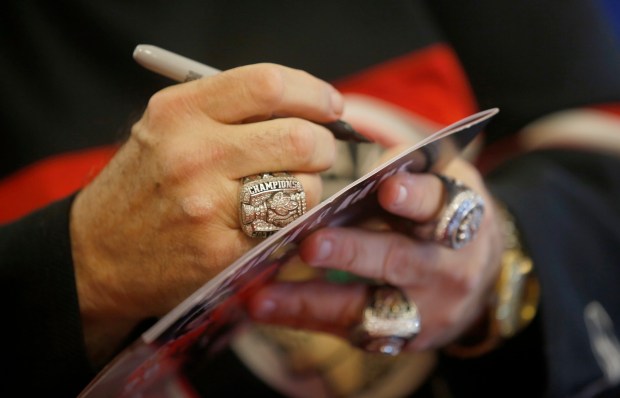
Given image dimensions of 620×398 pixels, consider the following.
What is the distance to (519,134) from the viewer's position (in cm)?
84

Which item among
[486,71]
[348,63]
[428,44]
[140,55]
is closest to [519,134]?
[486,71]

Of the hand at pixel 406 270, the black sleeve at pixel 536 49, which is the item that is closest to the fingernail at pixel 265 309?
the hand at pixel 406 270

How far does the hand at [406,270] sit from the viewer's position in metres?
0.40

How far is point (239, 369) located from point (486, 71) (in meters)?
0.53

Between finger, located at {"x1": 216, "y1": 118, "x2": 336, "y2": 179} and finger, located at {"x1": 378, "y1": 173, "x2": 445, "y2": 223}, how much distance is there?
0.06m

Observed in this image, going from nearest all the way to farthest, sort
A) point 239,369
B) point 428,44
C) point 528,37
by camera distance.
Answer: point 239,369
point 428,44
point 528,37

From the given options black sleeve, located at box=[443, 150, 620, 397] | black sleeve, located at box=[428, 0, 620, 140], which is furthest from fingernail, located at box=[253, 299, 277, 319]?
black sleeve, located at box=[428, 0, 620, 140]

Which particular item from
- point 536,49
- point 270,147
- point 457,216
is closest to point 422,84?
point 536,49

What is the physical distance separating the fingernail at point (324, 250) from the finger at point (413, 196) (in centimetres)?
4

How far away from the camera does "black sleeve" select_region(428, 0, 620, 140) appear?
2.56 feet

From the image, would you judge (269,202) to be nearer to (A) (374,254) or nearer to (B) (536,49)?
(A) (374,254)

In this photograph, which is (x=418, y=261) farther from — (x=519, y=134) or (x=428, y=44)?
(x=519, y=134)

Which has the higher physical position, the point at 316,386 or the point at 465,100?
the point at 465,100

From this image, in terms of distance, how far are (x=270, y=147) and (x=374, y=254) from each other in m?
0.14
